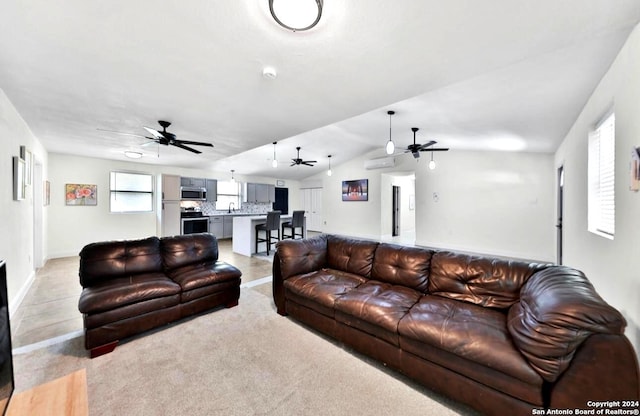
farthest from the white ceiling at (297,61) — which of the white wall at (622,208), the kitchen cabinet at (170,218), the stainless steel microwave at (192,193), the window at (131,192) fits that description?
the stainless steel microwave at (192,193)

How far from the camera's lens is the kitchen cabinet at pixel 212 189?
7961mm

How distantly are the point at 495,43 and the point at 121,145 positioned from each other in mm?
5942

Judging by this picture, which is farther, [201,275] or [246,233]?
[246,233]

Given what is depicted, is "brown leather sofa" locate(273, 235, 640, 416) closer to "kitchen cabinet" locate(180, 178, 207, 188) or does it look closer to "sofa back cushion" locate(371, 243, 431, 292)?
"sofa back cushion" locate(371, 243, 431, 292)

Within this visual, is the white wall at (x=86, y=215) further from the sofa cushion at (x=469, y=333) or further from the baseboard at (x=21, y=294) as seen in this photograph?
the sofa cushion at (x=469, y=333)

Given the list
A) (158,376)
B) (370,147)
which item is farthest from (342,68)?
(370,147)

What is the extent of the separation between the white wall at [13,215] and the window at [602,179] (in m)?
5.60

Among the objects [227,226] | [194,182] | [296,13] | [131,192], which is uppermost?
[296,13]

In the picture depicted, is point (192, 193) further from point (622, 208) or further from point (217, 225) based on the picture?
point (622, 208)

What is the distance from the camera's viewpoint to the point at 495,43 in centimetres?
172

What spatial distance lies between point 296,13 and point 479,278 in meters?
2.37

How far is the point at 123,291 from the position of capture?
224cm

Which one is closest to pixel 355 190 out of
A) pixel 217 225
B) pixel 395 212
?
pixel 395 212

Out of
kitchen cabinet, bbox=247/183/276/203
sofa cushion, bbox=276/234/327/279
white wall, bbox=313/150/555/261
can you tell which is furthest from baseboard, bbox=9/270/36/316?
white wall, bbox=313/150/555/261
